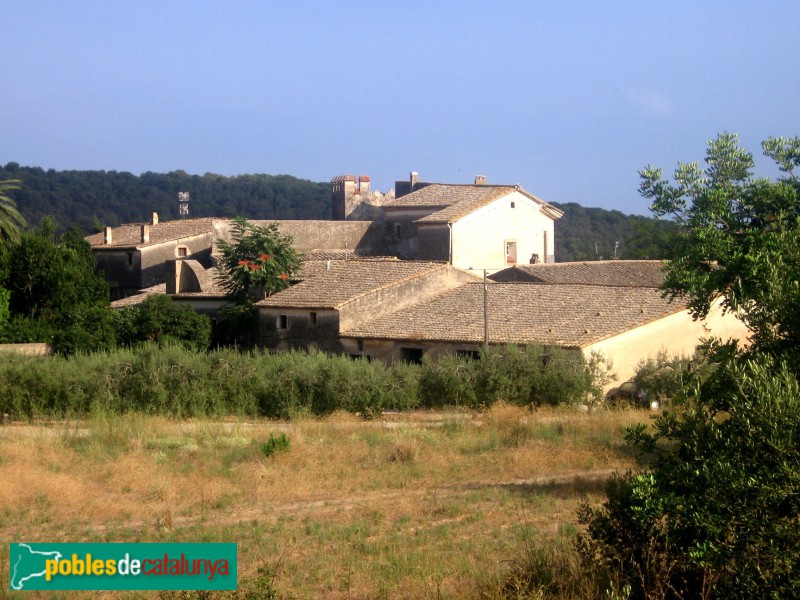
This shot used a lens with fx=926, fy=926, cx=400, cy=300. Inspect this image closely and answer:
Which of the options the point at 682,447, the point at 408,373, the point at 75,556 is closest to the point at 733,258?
the point at 682,447

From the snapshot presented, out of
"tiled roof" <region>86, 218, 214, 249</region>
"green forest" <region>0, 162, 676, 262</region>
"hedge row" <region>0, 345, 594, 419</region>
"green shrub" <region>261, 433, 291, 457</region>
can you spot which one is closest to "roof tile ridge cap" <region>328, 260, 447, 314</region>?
"hedge row" <region>0, 345, 594, 419</region>

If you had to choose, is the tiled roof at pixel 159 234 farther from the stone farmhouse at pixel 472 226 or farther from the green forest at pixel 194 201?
the green forest at pixel 194 201

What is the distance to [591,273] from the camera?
36844 mm

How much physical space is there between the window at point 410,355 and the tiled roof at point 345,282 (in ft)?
8.51

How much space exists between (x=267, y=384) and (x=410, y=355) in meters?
6.07

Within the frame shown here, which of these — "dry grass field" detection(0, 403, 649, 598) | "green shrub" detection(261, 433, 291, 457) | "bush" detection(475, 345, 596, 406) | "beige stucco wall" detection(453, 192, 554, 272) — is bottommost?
"dry grass field" detection(0, 403, 649, 598)

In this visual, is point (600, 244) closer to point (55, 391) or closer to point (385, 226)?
point (385, 226)

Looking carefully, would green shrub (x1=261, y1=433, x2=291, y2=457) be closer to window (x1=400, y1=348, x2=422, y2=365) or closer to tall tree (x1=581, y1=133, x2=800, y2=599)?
tall tree (x1=581, y1=133, x2=800, y2=599)

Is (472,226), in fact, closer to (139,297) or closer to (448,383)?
(139,297)

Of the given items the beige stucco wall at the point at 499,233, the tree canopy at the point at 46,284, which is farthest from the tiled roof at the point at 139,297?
the beige stucco wall at the point at 499,233

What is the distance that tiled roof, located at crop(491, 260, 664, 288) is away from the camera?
117ft

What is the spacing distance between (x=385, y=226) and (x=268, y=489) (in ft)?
99.7

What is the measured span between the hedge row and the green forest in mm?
46043

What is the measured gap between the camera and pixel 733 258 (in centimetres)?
916
